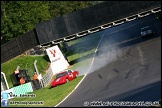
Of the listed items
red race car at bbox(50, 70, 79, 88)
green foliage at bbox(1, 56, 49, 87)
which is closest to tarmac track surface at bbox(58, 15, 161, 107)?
red race car at bbox(50, 70, 79, 88)

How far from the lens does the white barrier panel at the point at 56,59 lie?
136 feet

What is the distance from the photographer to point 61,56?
139ft

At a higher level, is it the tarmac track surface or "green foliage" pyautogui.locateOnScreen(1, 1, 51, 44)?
"green foliage" pyautogui.locateOnScreen(1, 1, 51, 44)

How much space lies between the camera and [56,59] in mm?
Result: 41906

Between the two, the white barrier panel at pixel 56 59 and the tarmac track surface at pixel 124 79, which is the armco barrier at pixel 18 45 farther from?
the tarmac track surface at pixel 124 79

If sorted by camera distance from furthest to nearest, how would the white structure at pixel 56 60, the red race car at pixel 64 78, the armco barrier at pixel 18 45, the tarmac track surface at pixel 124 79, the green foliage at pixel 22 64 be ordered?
the green foliage at pixel 22 64 → the armco barrier at pixel 18 45 → the white structure at pixel 56 60 → the red race car at pixel 64 78 → the tarmac track surface at pixel 124 79

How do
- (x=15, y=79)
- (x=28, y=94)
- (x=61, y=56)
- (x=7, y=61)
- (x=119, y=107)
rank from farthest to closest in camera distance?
(x=7, y=61)
(x=61, y=56)
(x=15, y=79)
(x=28, y=94)
(x=119, y=107)

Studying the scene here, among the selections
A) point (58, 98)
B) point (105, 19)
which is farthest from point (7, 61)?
point (58, 98)

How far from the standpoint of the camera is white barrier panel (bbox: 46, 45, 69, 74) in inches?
1628

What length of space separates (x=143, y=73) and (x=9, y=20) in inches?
1397

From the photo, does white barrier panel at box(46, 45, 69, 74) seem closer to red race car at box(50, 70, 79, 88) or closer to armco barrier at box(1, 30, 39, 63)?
armco barrier at box(1, 30, 39, 63)

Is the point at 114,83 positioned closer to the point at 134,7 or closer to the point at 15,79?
the point at 15,79

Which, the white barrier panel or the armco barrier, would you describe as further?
the armco barrier

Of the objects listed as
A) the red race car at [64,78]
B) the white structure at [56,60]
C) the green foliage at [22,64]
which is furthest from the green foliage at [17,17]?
the red race car at [64,78]
